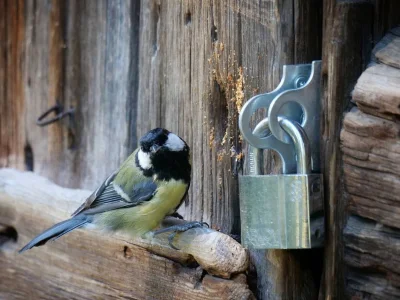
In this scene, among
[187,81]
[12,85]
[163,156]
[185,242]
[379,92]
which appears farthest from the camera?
[12,85]

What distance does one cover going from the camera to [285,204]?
5.99ft

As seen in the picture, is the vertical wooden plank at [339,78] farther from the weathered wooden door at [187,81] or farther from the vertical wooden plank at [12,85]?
the vertical wooden plank at [12,85]

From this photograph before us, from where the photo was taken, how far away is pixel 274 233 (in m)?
1.85

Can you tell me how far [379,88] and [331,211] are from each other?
33 cm

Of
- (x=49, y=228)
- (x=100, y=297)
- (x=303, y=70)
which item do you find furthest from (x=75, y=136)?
(x=303, y=70)

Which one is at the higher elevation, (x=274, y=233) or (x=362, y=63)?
(x=362, y=63)

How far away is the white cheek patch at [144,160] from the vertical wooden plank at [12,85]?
0.74m

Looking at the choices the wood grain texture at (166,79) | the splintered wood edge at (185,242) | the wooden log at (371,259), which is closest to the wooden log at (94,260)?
the splintered wood edge at (185,242)

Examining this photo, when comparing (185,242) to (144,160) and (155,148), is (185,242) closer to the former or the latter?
(155,148)

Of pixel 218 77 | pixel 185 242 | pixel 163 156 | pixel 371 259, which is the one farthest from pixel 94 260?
pixel 371 259

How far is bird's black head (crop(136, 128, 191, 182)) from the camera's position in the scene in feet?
8.16

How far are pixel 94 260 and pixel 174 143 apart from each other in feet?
1.64

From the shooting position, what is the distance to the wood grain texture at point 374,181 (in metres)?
1.70

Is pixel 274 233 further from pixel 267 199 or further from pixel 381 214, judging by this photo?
pixel 381 214
